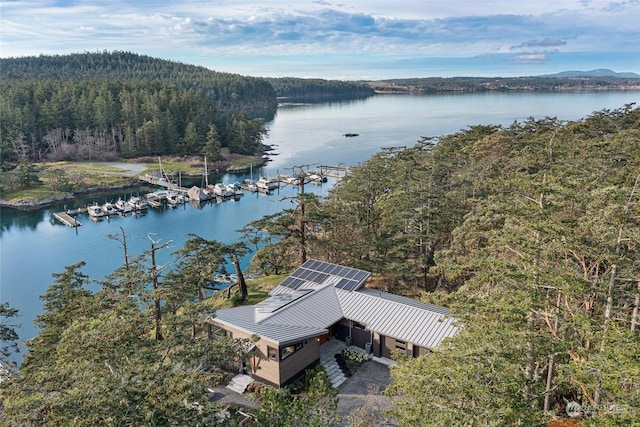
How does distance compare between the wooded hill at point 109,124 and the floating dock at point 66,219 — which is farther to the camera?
the wooded hill at point 109,124

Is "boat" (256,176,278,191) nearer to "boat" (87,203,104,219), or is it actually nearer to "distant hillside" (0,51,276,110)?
"boat" (87,203,104,219)

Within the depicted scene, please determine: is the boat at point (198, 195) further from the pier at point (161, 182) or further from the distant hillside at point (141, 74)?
the distant hillside at point (141, 74)

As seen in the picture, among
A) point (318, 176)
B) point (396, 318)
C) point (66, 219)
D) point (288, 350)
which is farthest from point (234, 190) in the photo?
point (288, 350)

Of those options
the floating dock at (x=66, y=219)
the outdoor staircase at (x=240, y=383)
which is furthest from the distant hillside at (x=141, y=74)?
the outdoor staircase at (x=240, y=383)

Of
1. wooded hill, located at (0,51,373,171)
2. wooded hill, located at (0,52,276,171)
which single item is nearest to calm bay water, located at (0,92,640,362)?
wooded hill, located at (0,51,373,171)

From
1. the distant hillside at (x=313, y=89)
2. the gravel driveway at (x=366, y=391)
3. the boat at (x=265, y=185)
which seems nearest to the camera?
the gravel driveway at (x=366, y=391)

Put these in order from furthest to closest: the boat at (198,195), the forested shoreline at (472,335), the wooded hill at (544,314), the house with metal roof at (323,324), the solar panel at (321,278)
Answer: the boat at (198,195) < the solar panel at (321,278) < the house with metal roof at (323,324) < the forested shoreline at (472,335) < the wooded hill at (544,314)

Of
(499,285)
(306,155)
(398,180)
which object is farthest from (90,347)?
(306,155)

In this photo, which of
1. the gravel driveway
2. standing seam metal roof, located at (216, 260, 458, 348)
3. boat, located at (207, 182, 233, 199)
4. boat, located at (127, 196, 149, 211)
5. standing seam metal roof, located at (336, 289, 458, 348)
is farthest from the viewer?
boat, located at (207, 182, 233, 199)
